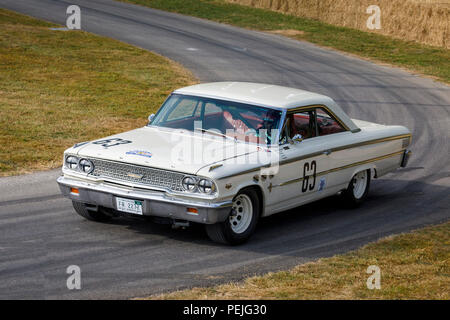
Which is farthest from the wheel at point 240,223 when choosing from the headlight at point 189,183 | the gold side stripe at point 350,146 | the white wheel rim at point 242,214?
the gold side stripe at point 350,146

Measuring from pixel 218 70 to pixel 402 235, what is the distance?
14584 millimetres

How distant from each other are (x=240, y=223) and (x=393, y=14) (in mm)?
27389

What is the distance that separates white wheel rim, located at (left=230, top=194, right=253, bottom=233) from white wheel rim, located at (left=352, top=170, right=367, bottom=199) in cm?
262

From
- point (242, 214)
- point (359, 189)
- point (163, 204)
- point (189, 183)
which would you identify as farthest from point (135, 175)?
point (359, 189)

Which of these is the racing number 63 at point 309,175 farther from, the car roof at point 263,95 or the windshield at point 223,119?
the car roof at point 263,95

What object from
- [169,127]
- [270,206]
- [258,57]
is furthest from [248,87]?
[258,57]

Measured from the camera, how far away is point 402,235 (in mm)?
9289

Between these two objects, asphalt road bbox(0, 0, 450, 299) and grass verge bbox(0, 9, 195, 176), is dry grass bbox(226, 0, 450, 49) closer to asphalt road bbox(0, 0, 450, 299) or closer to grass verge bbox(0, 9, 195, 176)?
grass verge bbox(0, 9, 195, 176)

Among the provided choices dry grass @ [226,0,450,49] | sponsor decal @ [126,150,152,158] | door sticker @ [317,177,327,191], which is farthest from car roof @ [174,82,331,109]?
dry grass @ [226,0,450,49]

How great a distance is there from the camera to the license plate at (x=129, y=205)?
27.0 ft

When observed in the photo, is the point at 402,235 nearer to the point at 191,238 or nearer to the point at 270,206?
the point at 270,206

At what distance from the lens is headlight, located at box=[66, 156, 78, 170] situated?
8812 mm

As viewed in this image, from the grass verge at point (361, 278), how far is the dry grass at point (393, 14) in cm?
2455

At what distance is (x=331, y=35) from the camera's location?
32.5m
